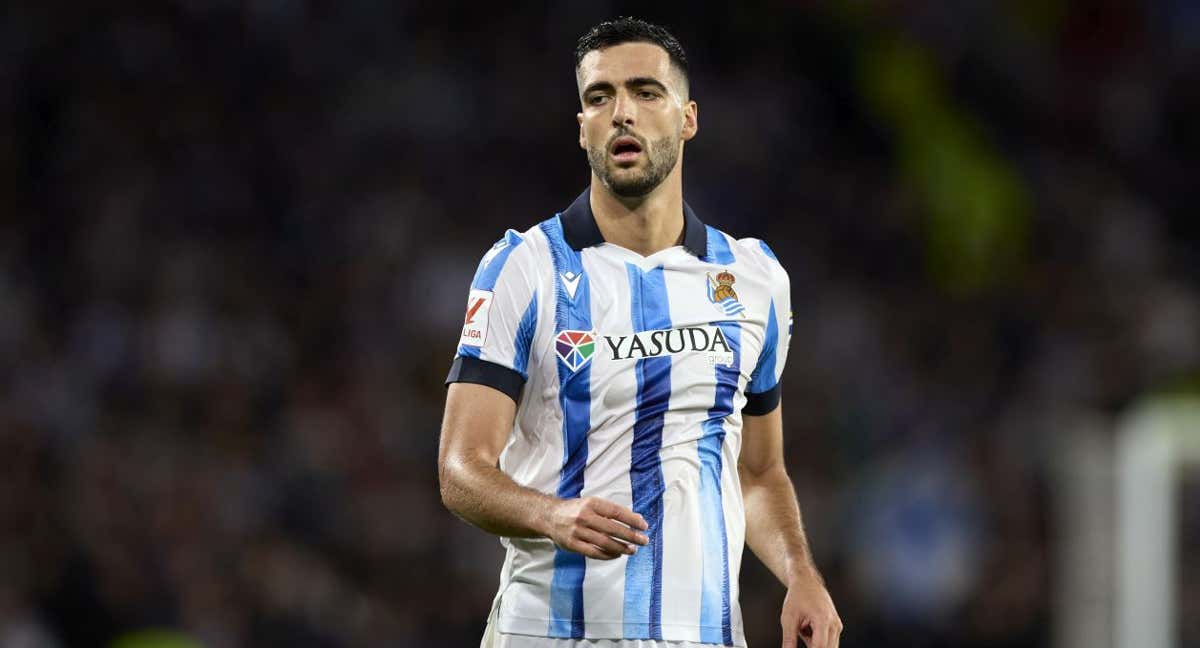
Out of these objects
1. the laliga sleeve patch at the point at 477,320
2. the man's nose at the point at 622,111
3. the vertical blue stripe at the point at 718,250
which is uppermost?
the man's nose at the point at 622,111

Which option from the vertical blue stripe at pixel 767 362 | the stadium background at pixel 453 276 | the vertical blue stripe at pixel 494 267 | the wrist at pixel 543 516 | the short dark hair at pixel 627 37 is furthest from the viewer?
the stadium background at pixel 453 276

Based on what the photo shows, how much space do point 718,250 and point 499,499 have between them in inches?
34.1

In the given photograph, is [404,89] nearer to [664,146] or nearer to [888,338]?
[888,338]

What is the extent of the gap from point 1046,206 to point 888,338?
206cm

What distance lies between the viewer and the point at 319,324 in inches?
377

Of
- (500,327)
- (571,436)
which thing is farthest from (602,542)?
(500,327)

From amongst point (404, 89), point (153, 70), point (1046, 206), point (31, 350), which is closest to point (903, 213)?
point (1046, 206)

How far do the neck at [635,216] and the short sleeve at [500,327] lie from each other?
226mm

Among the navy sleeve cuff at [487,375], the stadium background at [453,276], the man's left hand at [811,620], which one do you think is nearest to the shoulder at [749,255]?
the navy sleeve cuff at [487,375]

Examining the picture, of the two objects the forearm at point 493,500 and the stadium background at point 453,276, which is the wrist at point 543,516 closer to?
the forearm at point 493,500

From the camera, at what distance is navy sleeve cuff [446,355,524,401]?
3.52 meters

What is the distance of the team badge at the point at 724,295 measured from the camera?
3.74m

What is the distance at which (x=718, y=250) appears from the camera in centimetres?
386

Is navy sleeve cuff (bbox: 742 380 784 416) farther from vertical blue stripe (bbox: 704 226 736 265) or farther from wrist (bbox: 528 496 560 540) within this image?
wrist (bbox: 528 496 560 540)
